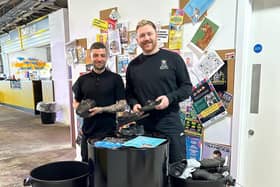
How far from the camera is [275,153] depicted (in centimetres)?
195

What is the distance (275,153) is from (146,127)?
1137mm

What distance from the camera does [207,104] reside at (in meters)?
2.12

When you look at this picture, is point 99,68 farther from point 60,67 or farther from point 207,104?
point 60,67

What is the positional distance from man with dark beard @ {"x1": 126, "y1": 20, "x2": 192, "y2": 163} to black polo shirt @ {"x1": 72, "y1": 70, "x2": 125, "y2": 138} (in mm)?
361

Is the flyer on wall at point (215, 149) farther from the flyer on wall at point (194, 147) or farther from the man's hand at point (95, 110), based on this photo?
the man's hand at point (95, 110)

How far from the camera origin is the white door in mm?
1885

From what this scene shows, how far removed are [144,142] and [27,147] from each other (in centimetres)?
384

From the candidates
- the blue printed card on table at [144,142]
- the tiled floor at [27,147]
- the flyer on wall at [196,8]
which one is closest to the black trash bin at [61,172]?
the blue printed card on table at [144,142]


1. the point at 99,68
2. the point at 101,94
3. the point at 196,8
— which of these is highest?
the point at 196,8

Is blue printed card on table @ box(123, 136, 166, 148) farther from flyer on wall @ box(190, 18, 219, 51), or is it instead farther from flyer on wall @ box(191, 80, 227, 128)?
flyer on wall @ box(190, 18, 219, 51)

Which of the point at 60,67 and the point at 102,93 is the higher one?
the point at 60,67

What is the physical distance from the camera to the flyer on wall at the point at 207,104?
2059mm

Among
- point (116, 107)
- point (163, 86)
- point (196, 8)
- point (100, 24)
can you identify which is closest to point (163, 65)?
point (163, 86)

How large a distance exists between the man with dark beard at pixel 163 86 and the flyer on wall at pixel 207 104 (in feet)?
1.72
